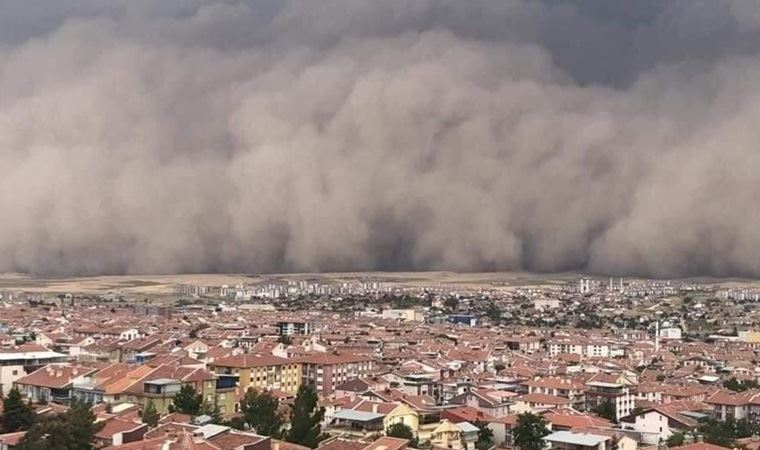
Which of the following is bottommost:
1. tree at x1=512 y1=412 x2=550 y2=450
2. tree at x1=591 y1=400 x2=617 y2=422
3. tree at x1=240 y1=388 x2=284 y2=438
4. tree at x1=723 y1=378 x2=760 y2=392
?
tree at x1=591 y1=400 x2=617 y2=422

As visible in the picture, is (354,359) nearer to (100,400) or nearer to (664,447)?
(100,400)

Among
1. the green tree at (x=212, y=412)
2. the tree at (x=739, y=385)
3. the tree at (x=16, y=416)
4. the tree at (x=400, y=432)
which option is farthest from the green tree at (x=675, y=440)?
the tree at (x=16, y=416)

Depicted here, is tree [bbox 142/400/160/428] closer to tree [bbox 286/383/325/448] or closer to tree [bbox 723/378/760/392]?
tree [bbox 286/383/325/448]

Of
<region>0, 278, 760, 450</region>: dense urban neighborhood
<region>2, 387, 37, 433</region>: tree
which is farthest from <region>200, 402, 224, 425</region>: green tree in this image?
<region>2, 387, 37, 433</region>: tree

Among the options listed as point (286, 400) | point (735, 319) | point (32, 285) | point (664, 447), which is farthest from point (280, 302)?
point (664, 447)

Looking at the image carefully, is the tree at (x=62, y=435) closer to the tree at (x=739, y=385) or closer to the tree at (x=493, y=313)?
the tree at (x=739, y=385)

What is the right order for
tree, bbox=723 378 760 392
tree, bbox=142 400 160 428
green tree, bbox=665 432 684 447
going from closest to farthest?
tree, bbox=142 400 160 428, green tree, bbox=665 432 684 447, tree, bbox=723 378 760 392
